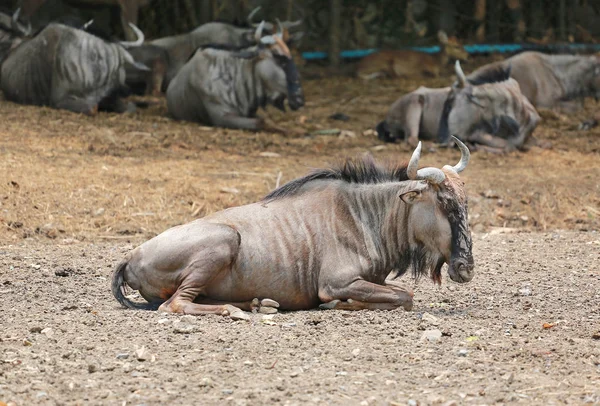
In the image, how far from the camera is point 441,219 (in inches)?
267

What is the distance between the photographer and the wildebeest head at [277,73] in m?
15.7

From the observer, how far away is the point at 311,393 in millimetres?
4898

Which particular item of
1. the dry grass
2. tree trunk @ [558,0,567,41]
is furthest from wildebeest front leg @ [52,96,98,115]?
tree trunk @ [558,0,567,41]

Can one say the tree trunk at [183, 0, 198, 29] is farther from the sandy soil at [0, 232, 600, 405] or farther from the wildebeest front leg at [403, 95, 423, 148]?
the sandy soil at [0, 232, 600, 405]

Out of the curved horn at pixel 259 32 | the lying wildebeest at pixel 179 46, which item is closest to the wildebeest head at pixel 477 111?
the curved horn at pixel 259 32

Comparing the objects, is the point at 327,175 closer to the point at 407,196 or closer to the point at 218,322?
the point at 407,196

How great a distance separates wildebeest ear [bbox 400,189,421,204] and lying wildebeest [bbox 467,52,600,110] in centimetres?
1134

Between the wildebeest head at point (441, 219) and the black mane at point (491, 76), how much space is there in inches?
332

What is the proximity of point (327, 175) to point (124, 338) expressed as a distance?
2.11m

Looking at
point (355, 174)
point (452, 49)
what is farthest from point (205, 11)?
point (355, 174)

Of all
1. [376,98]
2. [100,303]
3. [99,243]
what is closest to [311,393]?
[100,303]

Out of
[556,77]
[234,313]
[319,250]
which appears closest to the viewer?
[234,313]

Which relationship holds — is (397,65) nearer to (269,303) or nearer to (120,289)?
(269,303)

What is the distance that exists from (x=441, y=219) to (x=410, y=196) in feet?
0.83
